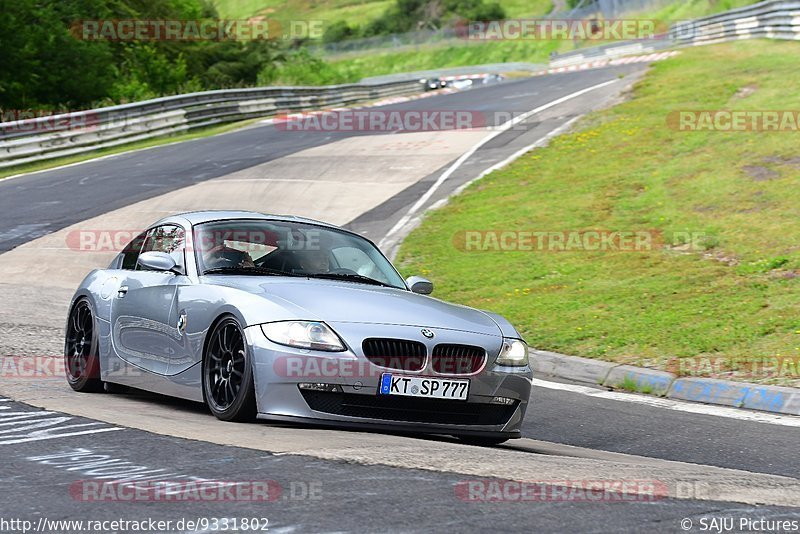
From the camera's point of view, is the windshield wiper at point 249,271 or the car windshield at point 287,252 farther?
the car windshield at point 287,252

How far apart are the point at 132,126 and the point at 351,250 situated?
24954 millimetres

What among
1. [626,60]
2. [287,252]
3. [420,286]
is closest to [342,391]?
[287,252]

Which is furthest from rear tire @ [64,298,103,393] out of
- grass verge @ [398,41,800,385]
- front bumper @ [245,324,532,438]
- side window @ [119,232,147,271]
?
grass verge @ [398,41,800,385]

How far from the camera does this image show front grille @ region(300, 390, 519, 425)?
6781 millimetres

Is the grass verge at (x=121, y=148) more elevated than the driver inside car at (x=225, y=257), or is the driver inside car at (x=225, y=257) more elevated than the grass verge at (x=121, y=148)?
the driver inside car at (x=225, y=257)

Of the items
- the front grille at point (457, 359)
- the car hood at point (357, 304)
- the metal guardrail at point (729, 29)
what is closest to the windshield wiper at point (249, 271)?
the car hood at point (357, 304)

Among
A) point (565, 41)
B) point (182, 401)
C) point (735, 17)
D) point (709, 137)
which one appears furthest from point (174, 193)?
point (565, 41)

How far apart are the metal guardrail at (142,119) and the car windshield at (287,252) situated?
65.5 ft

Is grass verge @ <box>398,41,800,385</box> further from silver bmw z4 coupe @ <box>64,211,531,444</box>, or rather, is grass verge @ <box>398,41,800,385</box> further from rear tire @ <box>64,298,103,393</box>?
rear tire @ <box>64,298,103,393</box>

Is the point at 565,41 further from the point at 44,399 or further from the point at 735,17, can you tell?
the point at 44,399

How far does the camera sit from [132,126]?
32.2 metres

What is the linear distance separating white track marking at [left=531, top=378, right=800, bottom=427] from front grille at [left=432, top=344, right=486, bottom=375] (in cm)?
270

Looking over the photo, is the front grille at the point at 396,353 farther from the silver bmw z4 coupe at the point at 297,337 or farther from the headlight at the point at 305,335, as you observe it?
the headlight at the point at 305,335

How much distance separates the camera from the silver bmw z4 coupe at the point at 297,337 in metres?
6.77
